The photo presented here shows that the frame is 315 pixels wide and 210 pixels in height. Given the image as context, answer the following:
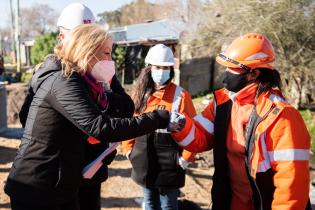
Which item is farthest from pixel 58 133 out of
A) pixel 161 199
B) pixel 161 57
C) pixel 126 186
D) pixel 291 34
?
pixel 291 34

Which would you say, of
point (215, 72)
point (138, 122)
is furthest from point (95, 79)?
point (215, 72)

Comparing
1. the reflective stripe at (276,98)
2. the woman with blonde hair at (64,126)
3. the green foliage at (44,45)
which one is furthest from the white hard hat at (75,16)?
the green foliage at (44,45)

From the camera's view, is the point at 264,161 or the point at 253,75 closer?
the point at 264,161

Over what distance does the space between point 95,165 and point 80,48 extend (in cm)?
83

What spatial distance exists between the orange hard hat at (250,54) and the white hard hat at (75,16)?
108 cm

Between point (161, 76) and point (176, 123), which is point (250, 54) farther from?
point (161, 76)

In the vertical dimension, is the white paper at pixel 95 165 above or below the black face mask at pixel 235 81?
below

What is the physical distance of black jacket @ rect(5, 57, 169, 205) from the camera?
2.03 metres

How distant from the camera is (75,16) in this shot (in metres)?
2.81

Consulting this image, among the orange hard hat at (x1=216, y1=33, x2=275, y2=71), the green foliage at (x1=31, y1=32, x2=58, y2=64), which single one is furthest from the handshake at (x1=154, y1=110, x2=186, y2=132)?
the green foliage at (x1=31, y1=32, x2=58, y2=64)

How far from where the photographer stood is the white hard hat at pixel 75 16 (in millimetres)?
2787

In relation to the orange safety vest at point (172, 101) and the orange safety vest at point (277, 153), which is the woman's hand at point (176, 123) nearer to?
the orange safety vest at point (277, 153)

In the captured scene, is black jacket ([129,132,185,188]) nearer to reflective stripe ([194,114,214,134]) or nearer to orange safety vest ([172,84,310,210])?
reflective stripe ([194,114,214,134])

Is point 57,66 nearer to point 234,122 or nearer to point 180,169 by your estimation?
point 234,122
